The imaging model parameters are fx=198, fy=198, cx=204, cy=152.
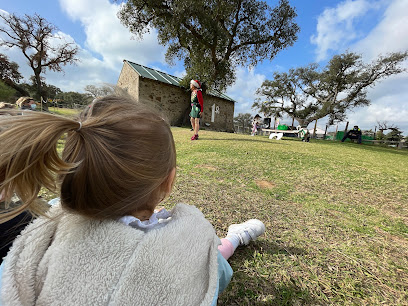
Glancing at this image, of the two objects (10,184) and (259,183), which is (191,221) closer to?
(10,184)

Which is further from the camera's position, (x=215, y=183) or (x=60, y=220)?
(x=215, y=183)

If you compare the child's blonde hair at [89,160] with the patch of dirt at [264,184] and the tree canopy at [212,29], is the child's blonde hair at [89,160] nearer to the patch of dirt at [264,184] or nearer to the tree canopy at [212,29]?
the patch of dirt at [264,184]

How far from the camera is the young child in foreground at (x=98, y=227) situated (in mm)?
603

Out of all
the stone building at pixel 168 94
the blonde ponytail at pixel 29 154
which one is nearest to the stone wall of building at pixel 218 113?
the stone building at pixel 168 94

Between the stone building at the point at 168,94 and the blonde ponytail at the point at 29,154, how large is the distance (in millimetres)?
12506

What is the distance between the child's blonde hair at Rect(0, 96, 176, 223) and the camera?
639mm

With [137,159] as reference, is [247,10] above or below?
above

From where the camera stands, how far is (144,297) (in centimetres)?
61

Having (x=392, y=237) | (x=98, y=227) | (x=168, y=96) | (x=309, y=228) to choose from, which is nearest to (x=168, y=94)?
(x=168, y=96)

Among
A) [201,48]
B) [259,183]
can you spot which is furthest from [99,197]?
[201,48]

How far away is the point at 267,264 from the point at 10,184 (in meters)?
1.34

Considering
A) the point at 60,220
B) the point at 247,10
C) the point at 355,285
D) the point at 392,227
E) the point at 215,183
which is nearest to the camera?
the point at 60,220

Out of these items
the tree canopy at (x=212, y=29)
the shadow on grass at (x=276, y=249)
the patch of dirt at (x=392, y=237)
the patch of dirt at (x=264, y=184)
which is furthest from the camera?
the tree canopy at (x=212, y=29)

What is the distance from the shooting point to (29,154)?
637 millimetres
